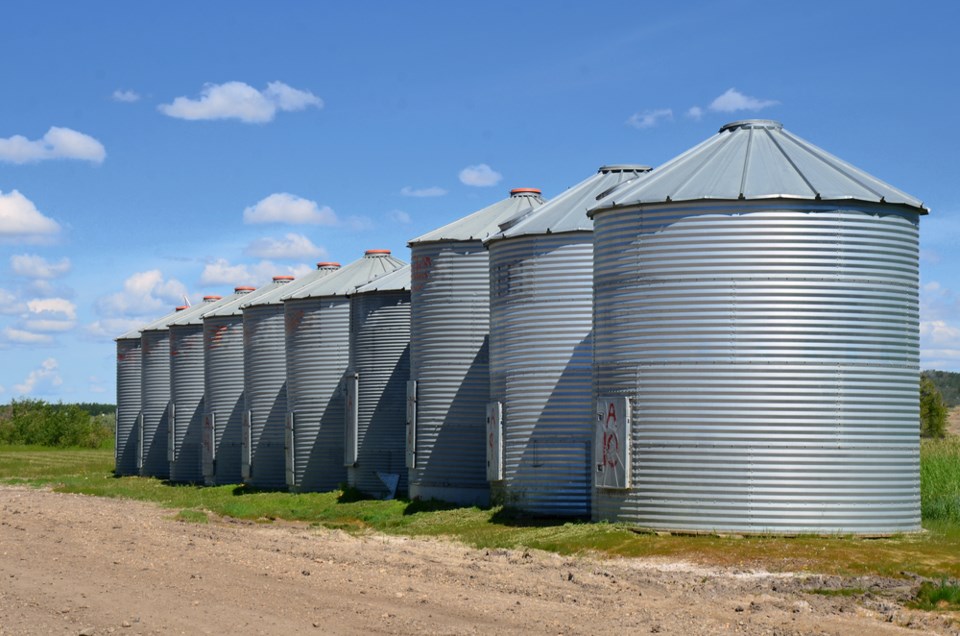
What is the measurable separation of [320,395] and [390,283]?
4666 mm

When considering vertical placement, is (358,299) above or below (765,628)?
above

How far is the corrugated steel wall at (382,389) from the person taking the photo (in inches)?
1523

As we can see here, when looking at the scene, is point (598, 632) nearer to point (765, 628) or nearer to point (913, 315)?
point (765, 628)

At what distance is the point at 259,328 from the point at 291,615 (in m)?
31.2

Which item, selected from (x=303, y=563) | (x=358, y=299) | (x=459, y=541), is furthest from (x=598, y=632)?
(x=358, y=299)

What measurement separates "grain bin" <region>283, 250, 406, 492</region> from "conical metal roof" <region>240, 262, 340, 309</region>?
3.47 meters

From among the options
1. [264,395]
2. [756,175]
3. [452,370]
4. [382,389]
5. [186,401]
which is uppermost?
[756,175]

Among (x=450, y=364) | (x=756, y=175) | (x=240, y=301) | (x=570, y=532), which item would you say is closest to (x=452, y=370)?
(x=450, y=364)

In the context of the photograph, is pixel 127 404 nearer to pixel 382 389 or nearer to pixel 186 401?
pixel 186 401

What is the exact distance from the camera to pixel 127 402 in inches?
2504

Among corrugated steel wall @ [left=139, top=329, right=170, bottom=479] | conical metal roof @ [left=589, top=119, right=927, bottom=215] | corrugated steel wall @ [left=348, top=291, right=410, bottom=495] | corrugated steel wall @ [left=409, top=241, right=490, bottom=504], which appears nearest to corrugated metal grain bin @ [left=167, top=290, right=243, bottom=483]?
corrugated steel wall @ [left=139, top=329, right=170, bottom=479]

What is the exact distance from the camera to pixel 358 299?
39625 mm

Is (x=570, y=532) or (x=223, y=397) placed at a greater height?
(x=223, y=397)

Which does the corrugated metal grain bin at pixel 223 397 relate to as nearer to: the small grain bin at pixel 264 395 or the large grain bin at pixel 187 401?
the large grain bin at pixel 187 401
